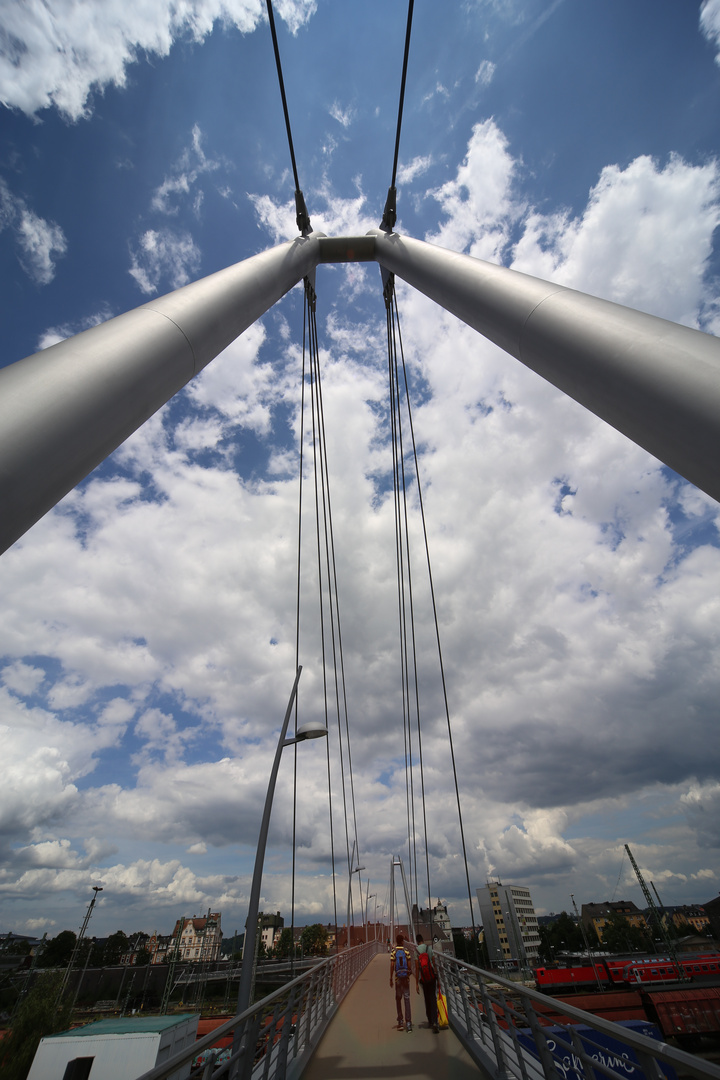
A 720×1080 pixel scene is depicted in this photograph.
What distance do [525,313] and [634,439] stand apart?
1.47 meters

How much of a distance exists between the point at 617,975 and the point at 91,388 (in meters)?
39.7

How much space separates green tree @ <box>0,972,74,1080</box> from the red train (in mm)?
30097

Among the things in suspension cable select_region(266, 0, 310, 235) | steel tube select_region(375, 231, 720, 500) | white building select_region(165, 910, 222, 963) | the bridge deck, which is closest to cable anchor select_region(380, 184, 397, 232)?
suspension cable select_region(266, 0, 310, 235)

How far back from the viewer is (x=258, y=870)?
309 inches

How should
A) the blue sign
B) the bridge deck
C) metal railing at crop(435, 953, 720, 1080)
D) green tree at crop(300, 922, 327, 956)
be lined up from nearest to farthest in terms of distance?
metal railing at crop(435, 953, 720, 1080), the blue sign, the bridge deck, green tree at crop(300, 922, 327, 956)

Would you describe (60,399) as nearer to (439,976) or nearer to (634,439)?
(634,439)

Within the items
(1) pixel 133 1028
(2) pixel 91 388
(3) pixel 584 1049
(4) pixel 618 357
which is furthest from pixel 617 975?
(2) pixel 91 388

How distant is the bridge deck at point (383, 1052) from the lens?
17.4ft

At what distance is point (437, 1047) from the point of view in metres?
6.36

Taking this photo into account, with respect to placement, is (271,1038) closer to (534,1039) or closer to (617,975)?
(534,1039)

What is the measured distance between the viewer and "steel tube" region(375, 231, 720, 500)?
253 centimetres

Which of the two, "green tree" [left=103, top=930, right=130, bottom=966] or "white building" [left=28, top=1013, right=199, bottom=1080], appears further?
"green tree" [left=103, top=930, right=130, bottom=966]

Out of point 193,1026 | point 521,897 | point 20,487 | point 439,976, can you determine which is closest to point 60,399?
point 20,487

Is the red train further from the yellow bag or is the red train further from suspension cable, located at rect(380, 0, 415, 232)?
suspension cable, located at rect(380, 0, 415, 232)
